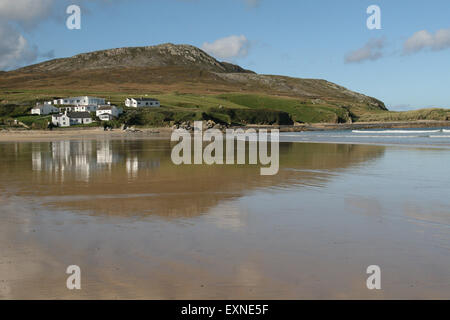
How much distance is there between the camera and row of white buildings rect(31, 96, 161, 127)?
3469 inches

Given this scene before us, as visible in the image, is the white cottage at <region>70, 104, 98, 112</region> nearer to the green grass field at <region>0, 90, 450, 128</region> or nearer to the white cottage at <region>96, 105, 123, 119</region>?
the white cottage at <region>96, 105, 123, 119</region>

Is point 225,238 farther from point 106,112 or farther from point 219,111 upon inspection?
point 219,111

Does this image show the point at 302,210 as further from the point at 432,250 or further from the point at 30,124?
the point at 30,124

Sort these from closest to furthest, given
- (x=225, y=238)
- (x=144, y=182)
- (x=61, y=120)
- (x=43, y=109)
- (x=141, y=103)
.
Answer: (x=225, y=238)
(x=144, y=182)
(x=61, y=120)
(x=43, y=109)
(x=141, y=103)

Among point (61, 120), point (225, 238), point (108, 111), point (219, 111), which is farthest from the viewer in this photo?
point (219, 111)

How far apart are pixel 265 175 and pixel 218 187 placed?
13.1 ft

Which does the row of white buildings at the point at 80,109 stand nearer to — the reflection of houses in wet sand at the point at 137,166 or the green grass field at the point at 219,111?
the green grass field at the point at 219,111

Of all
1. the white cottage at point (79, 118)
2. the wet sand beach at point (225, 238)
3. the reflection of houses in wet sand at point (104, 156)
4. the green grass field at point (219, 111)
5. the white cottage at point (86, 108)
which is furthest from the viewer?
the white cottage at point (86, 108)

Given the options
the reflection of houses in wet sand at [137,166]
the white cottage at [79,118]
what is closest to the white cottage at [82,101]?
the white cottage at [79,118]

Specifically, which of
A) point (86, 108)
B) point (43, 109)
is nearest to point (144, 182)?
point (43, 109)

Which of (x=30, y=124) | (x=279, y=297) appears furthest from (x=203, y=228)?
(x=30, y=124)

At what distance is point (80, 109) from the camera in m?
107

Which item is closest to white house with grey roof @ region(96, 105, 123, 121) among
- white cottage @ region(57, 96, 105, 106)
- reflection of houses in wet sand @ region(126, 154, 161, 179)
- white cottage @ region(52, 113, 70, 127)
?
white cottage @ region(52, 113, 70, 127)

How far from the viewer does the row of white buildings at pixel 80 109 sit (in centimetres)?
8812
